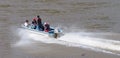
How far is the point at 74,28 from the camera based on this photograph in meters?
28.4

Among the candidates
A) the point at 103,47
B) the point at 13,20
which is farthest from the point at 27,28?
the point at 103,47

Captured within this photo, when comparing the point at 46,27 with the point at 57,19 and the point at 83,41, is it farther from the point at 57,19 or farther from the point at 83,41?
the point at 57,19

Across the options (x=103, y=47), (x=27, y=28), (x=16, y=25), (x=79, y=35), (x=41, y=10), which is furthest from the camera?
(x=41, y=10)

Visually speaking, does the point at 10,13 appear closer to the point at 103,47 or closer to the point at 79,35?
the point at 79,35

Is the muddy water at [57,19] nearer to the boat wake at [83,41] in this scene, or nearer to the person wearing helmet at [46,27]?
the boat wake at [83,41]

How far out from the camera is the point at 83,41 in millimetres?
23406

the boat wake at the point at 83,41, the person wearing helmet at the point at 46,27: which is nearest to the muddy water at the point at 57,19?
the boat wake at the point at 83,41

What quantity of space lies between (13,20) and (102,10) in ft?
28.3

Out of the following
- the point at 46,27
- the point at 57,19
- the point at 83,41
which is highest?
the point at 57,19

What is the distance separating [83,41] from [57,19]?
901 centimetres

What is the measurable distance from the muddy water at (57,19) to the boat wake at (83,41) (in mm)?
452

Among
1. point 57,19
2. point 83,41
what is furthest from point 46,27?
point 57,19

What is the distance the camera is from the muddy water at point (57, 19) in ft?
74.7

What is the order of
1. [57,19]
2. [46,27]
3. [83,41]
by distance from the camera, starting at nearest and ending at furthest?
1. [83,41]
2. [46,27]
3. [57,19]
